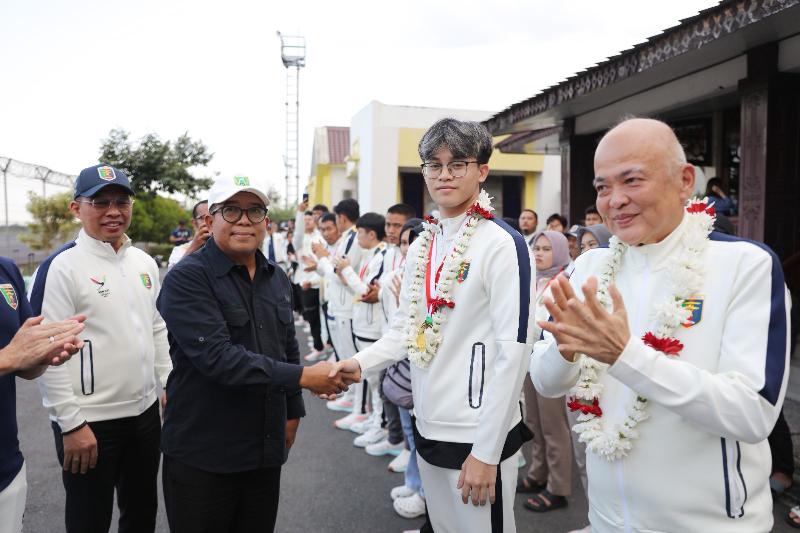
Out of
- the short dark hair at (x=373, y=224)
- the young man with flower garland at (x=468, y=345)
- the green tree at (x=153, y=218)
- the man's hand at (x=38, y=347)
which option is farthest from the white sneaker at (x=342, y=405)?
the green tree at (x=153, y=218)

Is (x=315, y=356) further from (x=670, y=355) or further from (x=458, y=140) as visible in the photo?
(x=670, y=355)

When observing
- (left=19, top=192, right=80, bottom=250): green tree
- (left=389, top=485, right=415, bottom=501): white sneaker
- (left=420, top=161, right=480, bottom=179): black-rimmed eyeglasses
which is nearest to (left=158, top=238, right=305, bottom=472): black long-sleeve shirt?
(left=420, top=161, right=480, bottom=179): black-rimmed eyeglasses

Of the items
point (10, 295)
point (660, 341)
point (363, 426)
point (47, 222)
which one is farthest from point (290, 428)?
point (47, 222)

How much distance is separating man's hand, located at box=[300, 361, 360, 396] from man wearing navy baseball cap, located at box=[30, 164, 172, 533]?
1.21 meters

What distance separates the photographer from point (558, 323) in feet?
5.26

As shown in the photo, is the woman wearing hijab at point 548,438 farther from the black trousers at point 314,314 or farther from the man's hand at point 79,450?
the black trousers at point 314,314

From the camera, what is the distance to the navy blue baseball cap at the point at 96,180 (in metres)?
3.13

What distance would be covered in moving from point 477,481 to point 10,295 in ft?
6.86

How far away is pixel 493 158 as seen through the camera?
18328mm

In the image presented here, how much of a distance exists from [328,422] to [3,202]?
12.4 m

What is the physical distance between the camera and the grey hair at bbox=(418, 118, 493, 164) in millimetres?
2523

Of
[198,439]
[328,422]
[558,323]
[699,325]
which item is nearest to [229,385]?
[198,439]

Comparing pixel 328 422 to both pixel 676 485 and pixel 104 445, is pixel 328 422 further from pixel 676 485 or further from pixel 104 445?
pixel 676 485

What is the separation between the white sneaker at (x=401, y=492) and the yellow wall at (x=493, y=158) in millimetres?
14023
